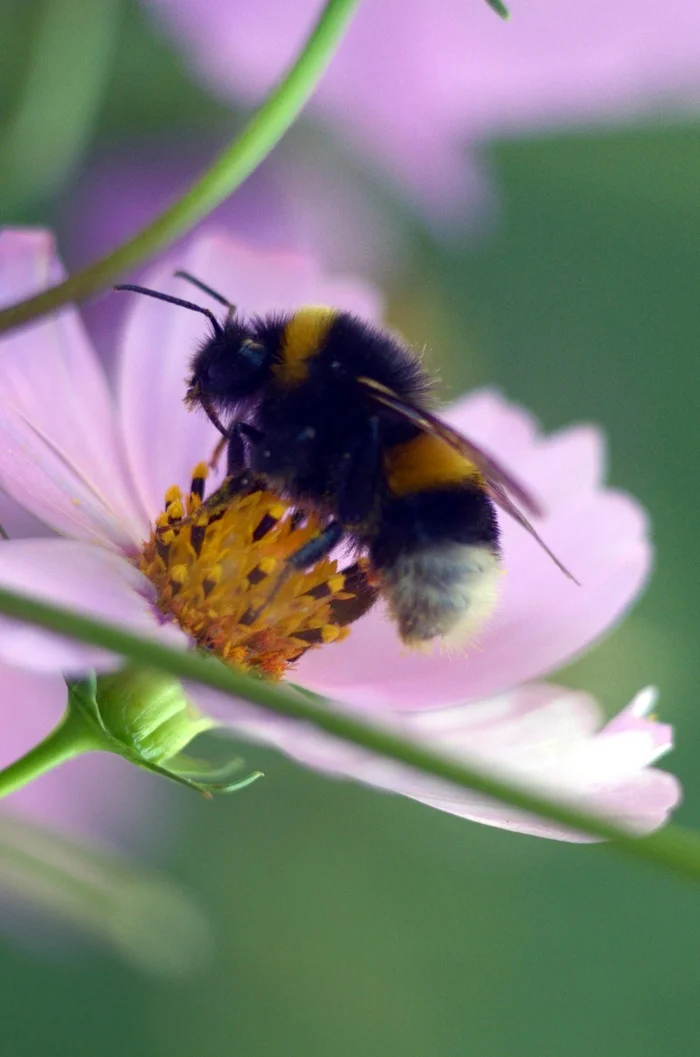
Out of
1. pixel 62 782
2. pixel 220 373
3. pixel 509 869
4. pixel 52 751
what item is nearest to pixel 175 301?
pixel 220 373

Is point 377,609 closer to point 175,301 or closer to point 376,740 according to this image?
point 175,301

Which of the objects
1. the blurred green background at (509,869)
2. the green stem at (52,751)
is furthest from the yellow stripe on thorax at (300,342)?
the blurred green background at (509,869)

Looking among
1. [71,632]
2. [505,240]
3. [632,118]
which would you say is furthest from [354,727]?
[505,240]

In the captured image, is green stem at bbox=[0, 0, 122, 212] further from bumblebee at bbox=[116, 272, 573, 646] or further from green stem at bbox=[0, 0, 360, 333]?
green stem at bbox=[0, 0, 360, 333]

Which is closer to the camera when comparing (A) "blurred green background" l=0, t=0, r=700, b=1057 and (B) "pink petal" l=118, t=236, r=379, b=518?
(B) "pink petal" l=118, t=236, r=379, b=518

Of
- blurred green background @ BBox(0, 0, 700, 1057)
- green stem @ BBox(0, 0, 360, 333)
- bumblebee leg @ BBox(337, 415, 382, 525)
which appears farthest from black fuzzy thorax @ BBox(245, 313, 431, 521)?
blurred green background @ BBox(0, 0, 700, 1057)

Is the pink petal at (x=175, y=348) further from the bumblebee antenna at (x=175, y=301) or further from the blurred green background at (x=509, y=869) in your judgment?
the blurred green background at (x=509, y=869)

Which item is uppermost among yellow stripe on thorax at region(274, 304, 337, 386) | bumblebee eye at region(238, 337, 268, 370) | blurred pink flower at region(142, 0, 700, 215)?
blurred pink flower at region(142, 0, 700, 215)
